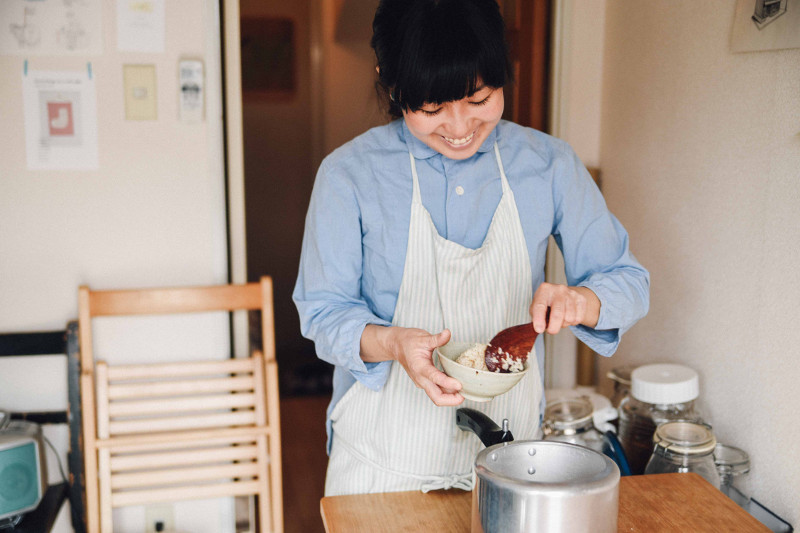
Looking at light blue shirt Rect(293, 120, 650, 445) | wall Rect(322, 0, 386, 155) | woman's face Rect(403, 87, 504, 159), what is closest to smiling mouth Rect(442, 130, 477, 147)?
woman's face Rect(403, 87, 504, 159)

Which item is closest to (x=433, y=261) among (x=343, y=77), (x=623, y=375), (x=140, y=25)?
(x=623, y=375)

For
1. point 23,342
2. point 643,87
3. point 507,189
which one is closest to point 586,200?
point 507,189

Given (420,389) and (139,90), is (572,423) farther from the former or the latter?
(139,90)

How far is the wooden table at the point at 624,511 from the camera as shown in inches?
38.9

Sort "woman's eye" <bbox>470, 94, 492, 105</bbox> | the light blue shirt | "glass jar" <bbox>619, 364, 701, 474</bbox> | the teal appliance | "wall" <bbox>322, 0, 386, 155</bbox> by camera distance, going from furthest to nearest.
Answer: "wall" <bbox>322, 0, 386, 155</bbox> < the teal appliance < "glass jar" <bbox>619, 364, 701, 474</bbox> < the light blue shirt < "woman's eye" <bbox>470, 94, 492, 105</bbox>

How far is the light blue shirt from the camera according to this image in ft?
3.67

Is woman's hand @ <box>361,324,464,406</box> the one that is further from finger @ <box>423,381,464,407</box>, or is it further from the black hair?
the black hair

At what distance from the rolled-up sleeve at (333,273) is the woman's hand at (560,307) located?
26 centimetres

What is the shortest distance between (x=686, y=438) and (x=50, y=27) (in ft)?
6.05

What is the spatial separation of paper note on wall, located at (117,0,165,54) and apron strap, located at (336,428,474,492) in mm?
1312

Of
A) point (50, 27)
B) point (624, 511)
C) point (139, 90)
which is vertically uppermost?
point (50, 27)

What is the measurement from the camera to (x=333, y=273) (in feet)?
3.63

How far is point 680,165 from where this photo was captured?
1.70 meters

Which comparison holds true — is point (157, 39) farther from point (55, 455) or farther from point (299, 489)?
point (299, 489)
